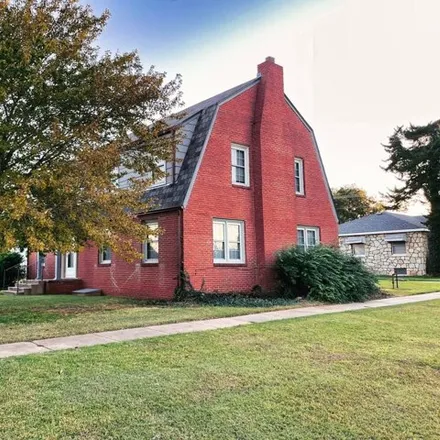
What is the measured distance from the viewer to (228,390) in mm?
4254

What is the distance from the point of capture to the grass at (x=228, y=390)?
336 centimetres

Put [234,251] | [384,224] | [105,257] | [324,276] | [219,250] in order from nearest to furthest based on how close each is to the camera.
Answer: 1. [324,276]
2. [219,250]
3. [234,251]
4. [105,257]
5. [384,224]

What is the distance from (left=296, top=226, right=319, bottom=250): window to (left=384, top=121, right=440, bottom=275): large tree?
16736 millimetres

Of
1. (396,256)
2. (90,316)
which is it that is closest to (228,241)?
(90,316)

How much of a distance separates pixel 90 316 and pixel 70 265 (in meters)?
10.6

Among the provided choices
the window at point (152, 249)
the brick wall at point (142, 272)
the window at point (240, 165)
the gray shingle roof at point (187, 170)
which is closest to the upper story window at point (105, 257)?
the brick wall at point (142, 272)

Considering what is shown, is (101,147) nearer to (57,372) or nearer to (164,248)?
(164,248)

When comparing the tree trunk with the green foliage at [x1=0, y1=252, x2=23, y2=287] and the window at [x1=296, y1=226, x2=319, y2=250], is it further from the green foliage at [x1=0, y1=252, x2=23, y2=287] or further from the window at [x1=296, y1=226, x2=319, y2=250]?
the green foliage at [x1=0, y1=252, x2=23, y2=287]

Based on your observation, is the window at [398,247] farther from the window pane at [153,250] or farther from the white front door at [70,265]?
the white front door at [70,265]

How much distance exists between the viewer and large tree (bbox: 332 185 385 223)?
Result: 169 feet

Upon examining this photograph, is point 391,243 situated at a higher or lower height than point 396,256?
higher

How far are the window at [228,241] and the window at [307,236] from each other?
331cm

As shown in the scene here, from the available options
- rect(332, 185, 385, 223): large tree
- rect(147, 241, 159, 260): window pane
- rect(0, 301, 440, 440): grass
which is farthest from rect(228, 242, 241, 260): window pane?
rect(332, 185, 385, 223): large tree

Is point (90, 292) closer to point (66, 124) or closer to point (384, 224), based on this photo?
point (66, 124)
